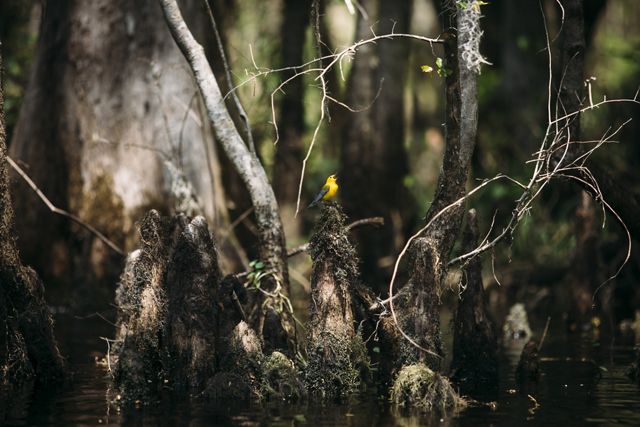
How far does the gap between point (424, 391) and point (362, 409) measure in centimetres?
53

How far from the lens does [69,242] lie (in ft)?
57.7

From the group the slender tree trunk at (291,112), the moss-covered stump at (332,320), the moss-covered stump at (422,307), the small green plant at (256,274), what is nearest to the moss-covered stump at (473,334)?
→ the moss-covered stump at (422,307)

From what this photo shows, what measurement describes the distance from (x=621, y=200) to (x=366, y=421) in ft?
12.3

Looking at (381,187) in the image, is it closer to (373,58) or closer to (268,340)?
(373,58)

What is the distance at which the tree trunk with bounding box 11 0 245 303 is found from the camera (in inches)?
679

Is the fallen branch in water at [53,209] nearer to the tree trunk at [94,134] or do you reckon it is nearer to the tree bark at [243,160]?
the tree bark at [243,160]

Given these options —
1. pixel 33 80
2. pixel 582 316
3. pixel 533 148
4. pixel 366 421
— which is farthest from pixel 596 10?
pixel 366 421

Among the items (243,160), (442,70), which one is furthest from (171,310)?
(442,70)

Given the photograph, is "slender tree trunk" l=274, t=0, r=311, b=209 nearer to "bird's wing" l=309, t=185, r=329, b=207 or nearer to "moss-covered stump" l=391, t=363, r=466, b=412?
"bird's wing" l=309, t=185, r=329, b=207

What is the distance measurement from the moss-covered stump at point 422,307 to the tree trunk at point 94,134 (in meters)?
8.01

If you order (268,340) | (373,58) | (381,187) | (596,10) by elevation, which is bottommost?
(268,340)

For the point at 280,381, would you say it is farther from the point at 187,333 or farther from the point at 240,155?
the point at 240,155

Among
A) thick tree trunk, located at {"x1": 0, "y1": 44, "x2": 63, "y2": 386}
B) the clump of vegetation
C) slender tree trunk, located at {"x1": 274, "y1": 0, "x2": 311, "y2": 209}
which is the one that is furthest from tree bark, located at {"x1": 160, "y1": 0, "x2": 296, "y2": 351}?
slender tree trunk, located at {"x1": 274, "y1": 0, "x2": 311, "y2": 209}

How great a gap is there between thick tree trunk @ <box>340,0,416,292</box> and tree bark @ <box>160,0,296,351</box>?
9.78 metres
